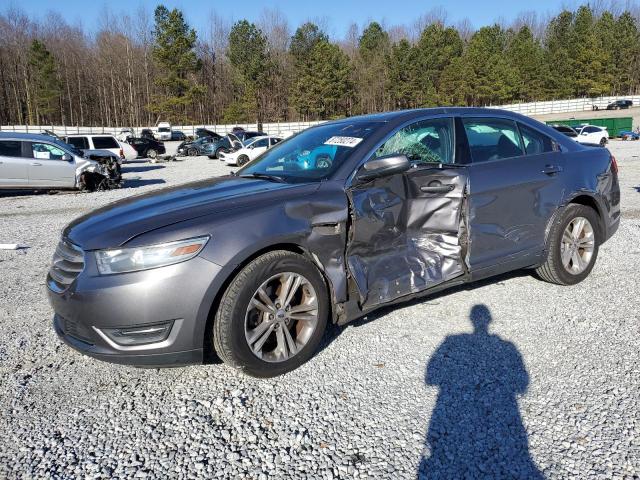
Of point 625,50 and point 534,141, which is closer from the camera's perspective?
point 534,141

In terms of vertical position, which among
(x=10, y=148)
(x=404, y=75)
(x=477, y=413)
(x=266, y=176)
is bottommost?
(x=477, y=413)

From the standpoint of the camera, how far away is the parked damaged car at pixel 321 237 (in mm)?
2711

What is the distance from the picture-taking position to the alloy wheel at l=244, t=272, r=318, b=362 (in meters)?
2.94

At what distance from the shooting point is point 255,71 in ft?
219

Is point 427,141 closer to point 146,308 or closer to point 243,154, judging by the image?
point 146,308

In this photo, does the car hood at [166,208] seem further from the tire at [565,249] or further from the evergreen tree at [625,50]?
the evergreen tree at [625,50]

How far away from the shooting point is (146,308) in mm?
2641

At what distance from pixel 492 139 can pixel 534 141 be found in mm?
526

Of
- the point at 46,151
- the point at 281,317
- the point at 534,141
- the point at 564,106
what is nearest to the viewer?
the point at 281,317

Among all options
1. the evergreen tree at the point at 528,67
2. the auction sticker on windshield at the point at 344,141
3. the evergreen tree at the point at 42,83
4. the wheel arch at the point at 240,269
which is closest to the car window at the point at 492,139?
the auction sticker on windshield at the point at 344,141

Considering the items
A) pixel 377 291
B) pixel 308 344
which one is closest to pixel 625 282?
pixel 377 291

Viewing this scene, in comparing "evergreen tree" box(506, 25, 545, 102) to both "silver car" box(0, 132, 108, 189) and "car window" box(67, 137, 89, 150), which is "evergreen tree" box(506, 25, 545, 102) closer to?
"car window" box(67, 137, 89, 150)

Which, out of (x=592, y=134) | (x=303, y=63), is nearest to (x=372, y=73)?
(x=303, y=63)

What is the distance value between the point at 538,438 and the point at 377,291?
4.31ft
